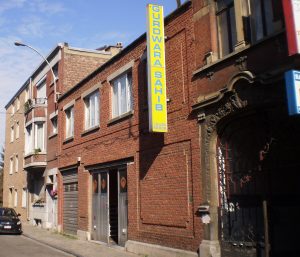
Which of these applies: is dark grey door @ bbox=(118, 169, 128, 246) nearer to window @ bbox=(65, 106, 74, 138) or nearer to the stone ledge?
the stone ledge

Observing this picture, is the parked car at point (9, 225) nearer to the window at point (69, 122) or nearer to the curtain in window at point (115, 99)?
the window at point (69, 122)

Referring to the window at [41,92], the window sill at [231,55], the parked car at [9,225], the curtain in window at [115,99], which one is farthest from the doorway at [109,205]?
the window at [41,92]

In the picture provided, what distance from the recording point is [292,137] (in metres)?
9.59

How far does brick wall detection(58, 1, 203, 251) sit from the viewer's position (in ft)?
41.0

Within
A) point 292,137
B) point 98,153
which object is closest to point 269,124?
point 292,137

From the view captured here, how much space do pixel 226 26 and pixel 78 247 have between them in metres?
10.5

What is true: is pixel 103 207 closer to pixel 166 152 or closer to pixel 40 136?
pixel 166 152

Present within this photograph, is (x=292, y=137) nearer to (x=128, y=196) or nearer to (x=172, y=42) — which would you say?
(x=172, y=42)

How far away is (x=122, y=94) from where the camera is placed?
17281 mm

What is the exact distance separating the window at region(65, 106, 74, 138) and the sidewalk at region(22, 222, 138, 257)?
17.4 feet

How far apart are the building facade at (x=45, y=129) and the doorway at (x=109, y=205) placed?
20.1 ft

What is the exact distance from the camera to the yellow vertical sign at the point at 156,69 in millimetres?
13148

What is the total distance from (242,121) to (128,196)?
645 centimetres

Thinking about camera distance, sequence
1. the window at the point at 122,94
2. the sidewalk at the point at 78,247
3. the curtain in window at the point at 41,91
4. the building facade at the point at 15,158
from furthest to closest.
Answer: the building facade at the point at 15,158 < the curtain in window at the point at 41,91 < the window at the point at 122,94 < the sidewalk at the point at 78,247
